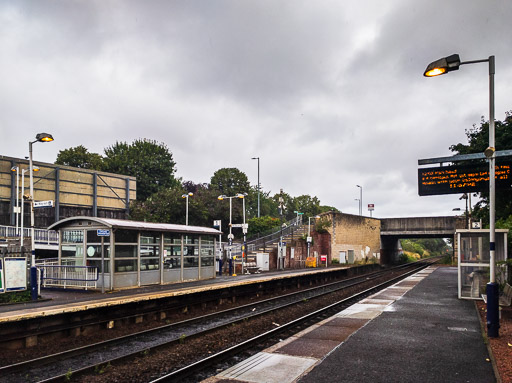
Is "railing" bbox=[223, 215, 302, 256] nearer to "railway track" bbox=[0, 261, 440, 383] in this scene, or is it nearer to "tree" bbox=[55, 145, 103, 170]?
"railway track" bbox=[0, 261, 440, 383]

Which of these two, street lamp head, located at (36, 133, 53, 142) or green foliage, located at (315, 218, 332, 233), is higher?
street lamp head, located at (36, 133, 53, 142)

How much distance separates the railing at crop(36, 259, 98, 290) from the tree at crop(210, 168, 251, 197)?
51218mm

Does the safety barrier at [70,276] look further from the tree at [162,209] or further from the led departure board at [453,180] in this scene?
the tree at [162,209]

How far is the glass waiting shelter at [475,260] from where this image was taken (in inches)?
650

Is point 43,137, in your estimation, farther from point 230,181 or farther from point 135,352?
point 230,181

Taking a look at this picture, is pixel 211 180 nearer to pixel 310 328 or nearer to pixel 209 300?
pixel 209 300

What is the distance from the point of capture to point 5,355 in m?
9.92

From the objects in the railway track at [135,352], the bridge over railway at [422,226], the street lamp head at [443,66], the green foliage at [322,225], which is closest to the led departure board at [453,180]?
the street lamp head at [443,66]

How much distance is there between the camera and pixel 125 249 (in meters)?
18.1

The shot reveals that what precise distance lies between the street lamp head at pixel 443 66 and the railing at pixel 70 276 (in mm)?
14602

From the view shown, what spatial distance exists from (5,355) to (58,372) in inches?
91.7

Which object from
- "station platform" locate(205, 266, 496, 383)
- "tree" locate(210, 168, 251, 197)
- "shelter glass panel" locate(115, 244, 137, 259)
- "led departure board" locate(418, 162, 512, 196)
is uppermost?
"tree" locate(210, 168, 251, 197)

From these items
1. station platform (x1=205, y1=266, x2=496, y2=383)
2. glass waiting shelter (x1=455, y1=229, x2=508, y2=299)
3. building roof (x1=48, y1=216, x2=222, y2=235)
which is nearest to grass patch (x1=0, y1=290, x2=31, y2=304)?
building roof (x1=48, y1=216, x2=222, y2=235)

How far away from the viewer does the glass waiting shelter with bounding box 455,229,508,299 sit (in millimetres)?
16500
